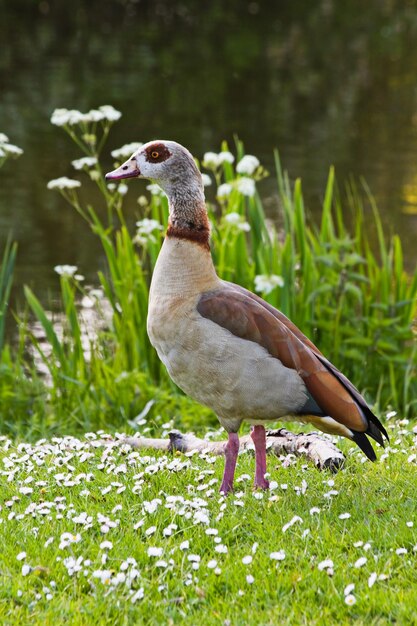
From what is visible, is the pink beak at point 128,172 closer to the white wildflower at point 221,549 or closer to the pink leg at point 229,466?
the pink leg at point 229,466

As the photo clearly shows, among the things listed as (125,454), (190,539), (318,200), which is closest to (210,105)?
(318,200)

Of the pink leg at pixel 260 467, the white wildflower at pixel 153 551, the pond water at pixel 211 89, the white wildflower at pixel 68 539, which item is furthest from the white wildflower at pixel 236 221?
the pond water at pixel 211 89

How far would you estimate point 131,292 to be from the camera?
7449mm

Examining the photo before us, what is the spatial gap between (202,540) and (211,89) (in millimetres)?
17220

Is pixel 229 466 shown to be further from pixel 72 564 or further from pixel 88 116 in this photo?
pixel 88 116

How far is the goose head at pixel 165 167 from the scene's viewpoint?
185 inches

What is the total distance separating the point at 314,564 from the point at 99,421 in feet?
11.0

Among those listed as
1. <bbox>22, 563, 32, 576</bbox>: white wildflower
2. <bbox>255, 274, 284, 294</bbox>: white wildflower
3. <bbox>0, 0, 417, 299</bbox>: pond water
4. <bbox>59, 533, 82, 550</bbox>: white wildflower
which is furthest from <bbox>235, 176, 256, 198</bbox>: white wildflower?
<bbox>0, 0, 417, 299</bbox>: pond water

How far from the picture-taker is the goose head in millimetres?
4691

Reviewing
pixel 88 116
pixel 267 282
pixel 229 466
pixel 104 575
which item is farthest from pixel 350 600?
pixel 88 116

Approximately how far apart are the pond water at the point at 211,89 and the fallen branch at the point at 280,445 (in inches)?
203

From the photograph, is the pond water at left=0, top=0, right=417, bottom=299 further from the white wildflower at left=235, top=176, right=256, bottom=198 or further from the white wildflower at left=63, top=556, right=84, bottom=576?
the white wildflower at left=63, top=556, right=84, bottom=576

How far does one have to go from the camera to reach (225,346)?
177 inches

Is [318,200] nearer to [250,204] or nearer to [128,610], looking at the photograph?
[250,204]
